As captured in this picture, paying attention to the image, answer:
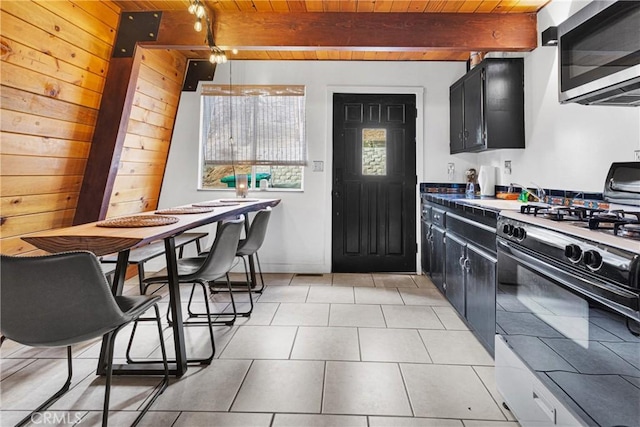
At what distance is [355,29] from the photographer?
309cm

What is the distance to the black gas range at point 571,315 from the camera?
3.41 feet

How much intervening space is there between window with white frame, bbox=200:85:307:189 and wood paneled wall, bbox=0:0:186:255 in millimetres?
979

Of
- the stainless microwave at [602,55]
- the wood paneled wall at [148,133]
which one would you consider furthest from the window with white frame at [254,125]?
the stainless microwave at [602,55]

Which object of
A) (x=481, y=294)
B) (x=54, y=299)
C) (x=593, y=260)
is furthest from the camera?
(x=481, y=294)

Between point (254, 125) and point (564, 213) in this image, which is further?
point (254, 125)

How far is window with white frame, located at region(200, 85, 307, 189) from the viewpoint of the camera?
4375 mm

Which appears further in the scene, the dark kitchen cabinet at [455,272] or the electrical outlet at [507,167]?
the electrical outlet at [507,167]

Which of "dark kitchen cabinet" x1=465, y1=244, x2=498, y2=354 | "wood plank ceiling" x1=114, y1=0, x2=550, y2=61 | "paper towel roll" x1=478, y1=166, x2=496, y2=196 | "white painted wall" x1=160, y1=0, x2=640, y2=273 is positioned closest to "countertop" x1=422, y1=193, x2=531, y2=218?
"dark kitchen cabinet" x1=465, y1=244, x2=498, y2=354

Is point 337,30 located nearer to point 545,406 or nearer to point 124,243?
point 124,243

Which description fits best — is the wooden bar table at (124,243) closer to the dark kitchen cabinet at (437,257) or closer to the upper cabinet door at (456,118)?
the dark kitchen cabinet at (437,257)

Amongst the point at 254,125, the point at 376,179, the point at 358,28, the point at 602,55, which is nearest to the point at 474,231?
the point at 602,55

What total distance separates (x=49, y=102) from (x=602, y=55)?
3.20 meters

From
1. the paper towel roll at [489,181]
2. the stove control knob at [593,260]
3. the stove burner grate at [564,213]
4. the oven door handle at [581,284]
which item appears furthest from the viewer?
the paper towel roll at [489,181]

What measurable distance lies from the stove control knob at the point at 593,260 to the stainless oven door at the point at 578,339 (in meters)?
0.05
